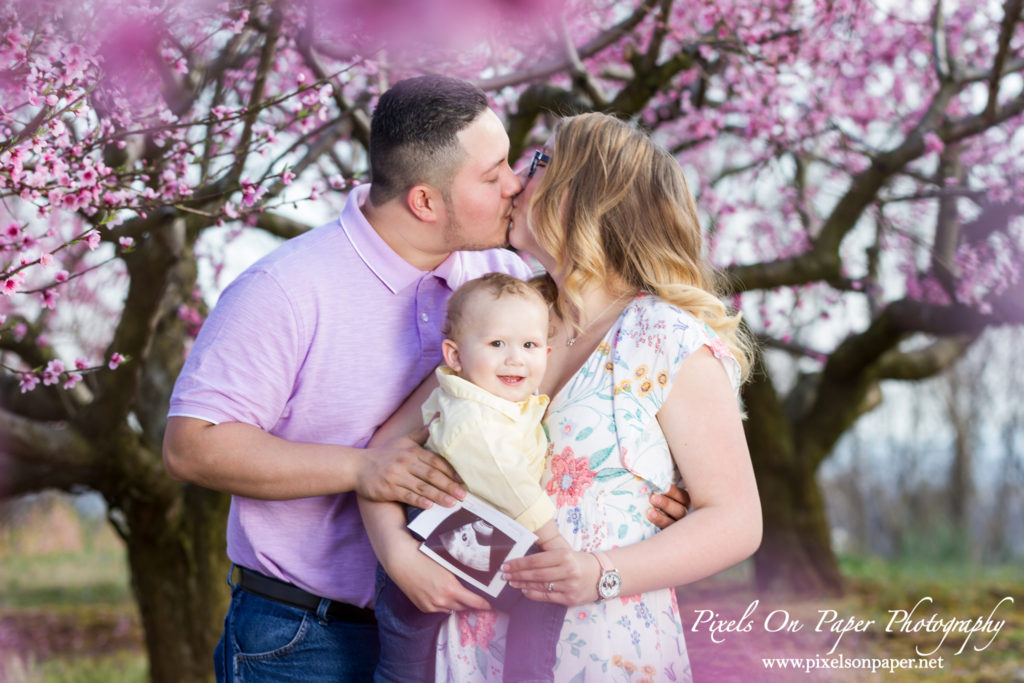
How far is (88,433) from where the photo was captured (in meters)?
4.40

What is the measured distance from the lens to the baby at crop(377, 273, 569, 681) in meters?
2.01

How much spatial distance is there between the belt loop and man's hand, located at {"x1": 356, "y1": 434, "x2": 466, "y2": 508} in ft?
1.31

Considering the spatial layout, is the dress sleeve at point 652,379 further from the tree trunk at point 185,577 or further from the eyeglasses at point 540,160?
the tree trunk at point 185,577

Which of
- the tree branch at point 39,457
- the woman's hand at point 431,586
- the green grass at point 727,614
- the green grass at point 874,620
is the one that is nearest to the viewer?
the woman's hand at point 431,586

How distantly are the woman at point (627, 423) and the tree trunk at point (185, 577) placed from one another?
3088mm

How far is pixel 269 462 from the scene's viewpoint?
2182mm

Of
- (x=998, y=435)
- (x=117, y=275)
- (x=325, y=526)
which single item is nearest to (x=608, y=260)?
(x=325, y=526)

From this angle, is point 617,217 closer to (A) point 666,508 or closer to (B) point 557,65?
(A) point 666,508

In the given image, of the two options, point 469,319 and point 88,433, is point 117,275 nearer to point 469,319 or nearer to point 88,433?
point 88,433

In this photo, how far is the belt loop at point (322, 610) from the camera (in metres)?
2.37

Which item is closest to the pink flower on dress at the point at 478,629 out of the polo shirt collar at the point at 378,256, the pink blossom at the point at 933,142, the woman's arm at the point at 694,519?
the woman's arm at the point at 694,519

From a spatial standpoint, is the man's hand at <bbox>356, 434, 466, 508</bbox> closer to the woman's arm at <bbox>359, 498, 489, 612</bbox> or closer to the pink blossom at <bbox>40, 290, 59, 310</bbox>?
the woman's arm at <bbox>359, 498, 489, 612</bbox>

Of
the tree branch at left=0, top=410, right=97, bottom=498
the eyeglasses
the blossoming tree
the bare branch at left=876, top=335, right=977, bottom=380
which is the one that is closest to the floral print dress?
the eyeglasses

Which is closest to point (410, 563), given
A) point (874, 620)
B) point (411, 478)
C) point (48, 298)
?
point (411, 478)
